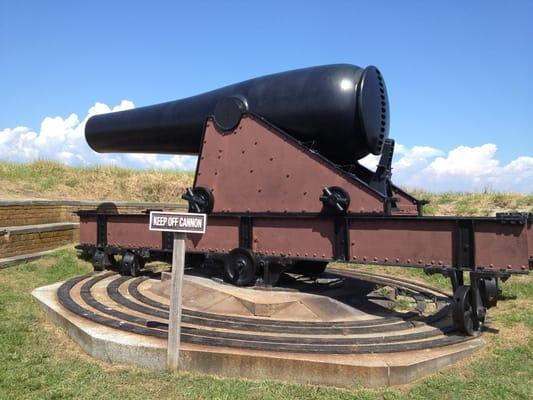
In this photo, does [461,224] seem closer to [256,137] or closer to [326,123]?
[326,123]

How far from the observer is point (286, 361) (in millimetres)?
3842

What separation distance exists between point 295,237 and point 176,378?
7.67ft

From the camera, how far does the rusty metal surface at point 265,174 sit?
18.3 ft

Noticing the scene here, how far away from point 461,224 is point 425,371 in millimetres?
1461

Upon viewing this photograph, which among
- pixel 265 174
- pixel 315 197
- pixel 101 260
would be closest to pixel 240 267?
pixel 265 174

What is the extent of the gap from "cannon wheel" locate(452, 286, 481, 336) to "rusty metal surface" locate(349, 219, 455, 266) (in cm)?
29

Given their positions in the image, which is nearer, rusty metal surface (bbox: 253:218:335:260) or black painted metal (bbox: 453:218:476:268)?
black painted metal (bbox: 453:218:476:268)

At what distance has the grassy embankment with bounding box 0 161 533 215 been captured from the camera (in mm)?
12406

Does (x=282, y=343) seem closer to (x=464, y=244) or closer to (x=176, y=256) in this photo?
(x=176, y=256)

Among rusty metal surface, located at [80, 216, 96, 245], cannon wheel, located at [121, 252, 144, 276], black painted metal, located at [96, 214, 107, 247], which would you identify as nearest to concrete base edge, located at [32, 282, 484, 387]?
cannon wheel, located at [121, 252, 144, 276]

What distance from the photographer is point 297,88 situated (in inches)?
239

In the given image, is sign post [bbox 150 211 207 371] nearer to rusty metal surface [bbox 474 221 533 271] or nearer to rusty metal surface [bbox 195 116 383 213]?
rusty metal surface [bbox 195 116 383 213]

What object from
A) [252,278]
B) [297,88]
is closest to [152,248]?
[252,278]

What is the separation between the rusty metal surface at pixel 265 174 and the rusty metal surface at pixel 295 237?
0.52 feet
